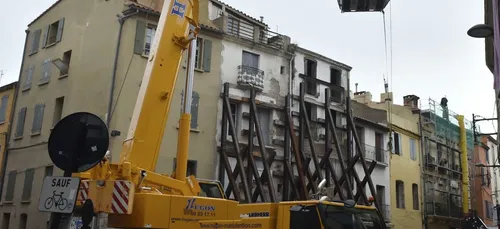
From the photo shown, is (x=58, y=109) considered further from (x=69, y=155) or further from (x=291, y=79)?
(x=69, y=155)

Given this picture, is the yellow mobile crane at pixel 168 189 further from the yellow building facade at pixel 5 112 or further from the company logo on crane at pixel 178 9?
the yellow building facade at pixel 5 112

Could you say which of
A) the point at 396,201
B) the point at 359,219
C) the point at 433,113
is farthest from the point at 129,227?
the point at 433,113

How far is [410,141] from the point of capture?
115 feet

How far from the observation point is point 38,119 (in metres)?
23.6

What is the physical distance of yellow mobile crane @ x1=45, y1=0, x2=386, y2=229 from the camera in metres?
9.14

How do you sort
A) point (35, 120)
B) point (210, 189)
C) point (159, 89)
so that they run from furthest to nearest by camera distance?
point (35, 120) < point (210, 189) < point (159, 89)

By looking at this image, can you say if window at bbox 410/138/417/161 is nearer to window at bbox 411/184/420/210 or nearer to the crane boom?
window at bbox 411/184/420/210

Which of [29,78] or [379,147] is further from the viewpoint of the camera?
[379,147]

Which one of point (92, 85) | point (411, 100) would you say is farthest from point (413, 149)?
point (92, 85)

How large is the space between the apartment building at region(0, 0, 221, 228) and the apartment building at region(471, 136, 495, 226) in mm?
29783

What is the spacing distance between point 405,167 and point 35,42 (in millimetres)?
23378

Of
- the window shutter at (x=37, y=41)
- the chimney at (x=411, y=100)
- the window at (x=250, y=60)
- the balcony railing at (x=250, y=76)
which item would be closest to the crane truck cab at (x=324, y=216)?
the balcony railing at (x=250, y=76)

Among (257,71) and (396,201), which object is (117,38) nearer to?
(257,71)

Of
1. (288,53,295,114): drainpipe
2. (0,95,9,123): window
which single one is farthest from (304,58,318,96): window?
(0,95,9,123): window
